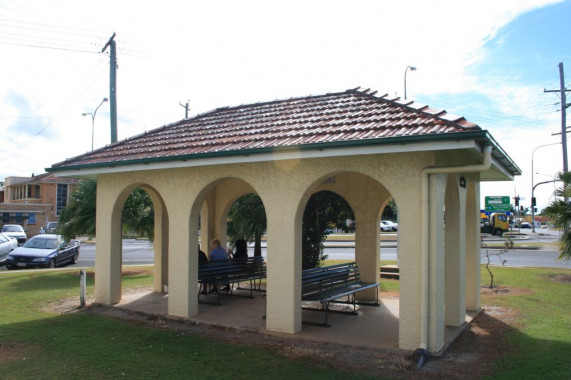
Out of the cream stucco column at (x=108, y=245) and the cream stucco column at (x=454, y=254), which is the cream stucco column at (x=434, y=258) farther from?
the cream stucco column at (x=108, y=245)

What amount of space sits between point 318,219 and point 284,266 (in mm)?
6436

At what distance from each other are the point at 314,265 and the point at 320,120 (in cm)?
679

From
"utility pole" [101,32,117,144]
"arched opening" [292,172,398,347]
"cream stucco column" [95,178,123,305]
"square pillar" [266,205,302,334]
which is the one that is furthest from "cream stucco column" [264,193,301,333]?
"utility pole" [101,32,117,144]

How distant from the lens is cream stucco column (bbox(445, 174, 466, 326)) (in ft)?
27.5

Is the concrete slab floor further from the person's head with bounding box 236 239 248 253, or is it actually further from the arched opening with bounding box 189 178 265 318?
the person's head with bounding box 236 239 248 253

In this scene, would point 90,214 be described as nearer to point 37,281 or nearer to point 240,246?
point 37,281

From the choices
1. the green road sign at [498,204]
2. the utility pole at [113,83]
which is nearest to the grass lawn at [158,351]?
the utility pole at [113,83]

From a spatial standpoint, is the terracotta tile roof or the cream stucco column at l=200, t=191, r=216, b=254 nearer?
the terracotta tile roof

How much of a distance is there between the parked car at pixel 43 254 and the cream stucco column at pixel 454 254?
565 inches

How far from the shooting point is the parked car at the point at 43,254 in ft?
61.5

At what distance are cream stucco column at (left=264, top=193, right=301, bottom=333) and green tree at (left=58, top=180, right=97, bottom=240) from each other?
9130 millimetres

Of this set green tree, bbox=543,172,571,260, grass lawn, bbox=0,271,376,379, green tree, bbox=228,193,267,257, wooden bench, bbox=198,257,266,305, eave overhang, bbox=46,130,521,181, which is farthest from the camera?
green tree, bbox=228,193,267,257

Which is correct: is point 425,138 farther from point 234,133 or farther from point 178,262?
point 178,262

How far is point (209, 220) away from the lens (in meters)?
12.9
